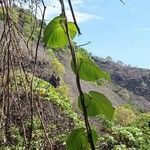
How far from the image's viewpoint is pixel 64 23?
75 centimetres

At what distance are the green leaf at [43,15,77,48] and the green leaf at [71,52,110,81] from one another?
2.2 inches

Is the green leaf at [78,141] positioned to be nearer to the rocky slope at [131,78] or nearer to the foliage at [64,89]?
the foliage at [64,89]

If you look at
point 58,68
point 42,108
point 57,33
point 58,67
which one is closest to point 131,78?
point 58,67

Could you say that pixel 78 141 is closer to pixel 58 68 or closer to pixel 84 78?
pixel 84 78

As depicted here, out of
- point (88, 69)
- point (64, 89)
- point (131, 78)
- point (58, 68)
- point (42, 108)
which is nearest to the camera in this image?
point (88, 69)

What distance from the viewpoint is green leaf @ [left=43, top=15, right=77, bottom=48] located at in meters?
0.77

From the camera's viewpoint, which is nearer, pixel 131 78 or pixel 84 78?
pixel 84 78

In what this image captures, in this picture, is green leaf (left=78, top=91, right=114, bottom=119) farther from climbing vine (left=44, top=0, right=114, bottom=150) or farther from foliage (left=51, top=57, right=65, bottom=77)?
foliage (left=51, top=57, right=65, bottom=77)

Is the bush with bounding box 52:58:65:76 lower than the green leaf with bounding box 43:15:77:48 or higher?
lower

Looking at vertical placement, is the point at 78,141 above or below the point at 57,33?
below

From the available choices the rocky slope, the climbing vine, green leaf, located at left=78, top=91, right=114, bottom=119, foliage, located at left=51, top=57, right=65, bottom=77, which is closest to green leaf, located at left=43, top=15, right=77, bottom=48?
the climbing vine

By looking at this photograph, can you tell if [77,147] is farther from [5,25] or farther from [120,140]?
[120,140]

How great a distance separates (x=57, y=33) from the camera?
2.60ft

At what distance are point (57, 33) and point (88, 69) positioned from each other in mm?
87
